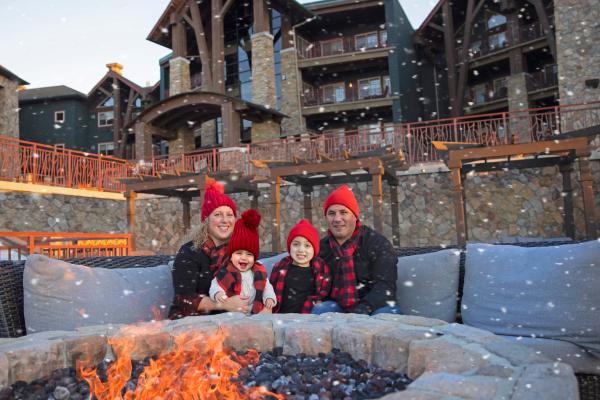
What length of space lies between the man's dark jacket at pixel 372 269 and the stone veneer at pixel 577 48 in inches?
525

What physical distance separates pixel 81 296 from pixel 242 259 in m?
1.01

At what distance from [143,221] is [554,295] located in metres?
15.6

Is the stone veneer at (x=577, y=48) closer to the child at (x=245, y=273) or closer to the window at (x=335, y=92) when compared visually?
the window at (x=335, y=92)

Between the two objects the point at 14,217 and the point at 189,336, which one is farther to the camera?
the point at 14,217

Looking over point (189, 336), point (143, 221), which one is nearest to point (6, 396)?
point (189, 336)

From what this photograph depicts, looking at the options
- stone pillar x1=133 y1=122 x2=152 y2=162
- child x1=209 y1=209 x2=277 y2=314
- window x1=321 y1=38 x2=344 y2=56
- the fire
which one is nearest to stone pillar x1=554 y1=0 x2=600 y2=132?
window x1=321 y1=38 x2=344 y2=56

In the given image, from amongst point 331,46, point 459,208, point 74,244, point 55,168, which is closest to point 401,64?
point 331,46

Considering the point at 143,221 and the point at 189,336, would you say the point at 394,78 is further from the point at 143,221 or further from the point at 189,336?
the point at 189,336

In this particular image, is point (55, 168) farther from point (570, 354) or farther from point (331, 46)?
point (570, 354)

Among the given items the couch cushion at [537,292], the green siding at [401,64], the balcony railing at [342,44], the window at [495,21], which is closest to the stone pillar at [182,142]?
the balcony railing at [342,44]

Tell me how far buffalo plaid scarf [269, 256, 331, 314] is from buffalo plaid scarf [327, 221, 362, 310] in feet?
0.23

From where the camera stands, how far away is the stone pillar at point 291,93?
65.4 ft

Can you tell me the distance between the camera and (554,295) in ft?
9.05

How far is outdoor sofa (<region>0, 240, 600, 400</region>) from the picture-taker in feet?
8.50
